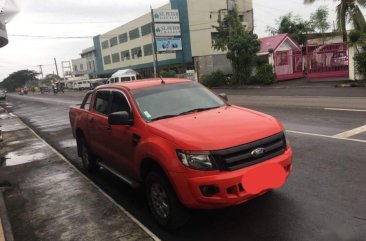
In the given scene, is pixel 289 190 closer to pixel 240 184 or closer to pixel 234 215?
pixel 234 215

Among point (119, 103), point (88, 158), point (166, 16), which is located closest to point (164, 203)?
point (119, 103)

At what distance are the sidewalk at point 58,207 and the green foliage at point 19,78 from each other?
17224 centimetres

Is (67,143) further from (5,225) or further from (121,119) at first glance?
(121,119)

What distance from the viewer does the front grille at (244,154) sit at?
14.2ft

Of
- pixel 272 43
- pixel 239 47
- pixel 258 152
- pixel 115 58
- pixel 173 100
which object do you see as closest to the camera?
pixel 258 152

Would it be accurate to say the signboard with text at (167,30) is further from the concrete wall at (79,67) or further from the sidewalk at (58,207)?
the concrete wall at (79,67)

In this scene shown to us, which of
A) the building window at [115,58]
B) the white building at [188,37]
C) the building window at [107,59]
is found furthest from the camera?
the building window at [107,59]

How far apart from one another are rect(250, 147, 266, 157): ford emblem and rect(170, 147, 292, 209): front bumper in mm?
123

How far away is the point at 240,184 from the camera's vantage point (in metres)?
4.36

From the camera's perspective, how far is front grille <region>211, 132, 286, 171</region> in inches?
170

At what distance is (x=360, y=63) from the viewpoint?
2241 cm

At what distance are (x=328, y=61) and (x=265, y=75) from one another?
4841 millimetres

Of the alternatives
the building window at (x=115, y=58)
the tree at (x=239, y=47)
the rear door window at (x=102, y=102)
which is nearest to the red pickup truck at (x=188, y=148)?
the rear door window at (x=102, y=102)

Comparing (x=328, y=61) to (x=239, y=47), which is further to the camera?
(x=239, y=47)
